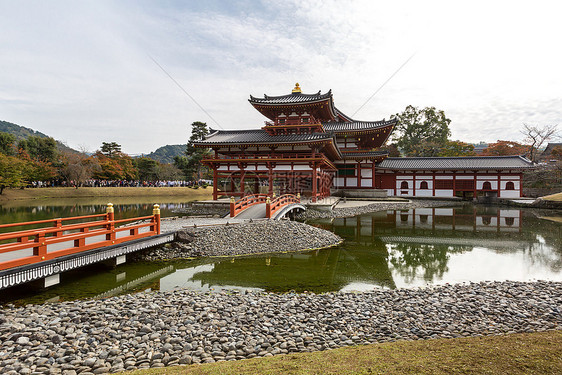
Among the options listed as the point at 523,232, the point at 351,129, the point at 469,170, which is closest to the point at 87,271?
the point at 523,232

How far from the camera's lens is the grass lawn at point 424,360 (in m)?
A: 3.16

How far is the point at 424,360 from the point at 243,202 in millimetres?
14043

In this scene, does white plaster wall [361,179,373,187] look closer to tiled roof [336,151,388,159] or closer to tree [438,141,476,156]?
tiled roof [336,151,388,159]

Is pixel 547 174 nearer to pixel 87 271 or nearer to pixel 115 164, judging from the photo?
pixel 87 271

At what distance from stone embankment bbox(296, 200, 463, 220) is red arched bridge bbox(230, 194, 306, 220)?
1324mm

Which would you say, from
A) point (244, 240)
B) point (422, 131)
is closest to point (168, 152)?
point (422, 131)

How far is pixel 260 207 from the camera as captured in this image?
17.5 m

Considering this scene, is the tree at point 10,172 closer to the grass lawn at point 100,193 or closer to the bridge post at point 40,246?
the grass lawn at point 100,193

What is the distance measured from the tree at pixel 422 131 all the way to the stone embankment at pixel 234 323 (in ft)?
157

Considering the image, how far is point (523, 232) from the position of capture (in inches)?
617

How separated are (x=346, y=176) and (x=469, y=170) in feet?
46.5

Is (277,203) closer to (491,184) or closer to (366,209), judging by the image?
(366,209)

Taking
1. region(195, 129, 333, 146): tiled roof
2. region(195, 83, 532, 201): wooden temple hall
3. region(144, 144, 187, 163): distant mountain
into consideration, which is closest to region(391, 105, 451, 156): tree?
region(195, 83, 532, 201): wooden temple hall

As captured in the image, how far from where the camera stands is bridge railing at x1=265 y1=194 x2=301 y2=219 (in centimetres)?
1501
